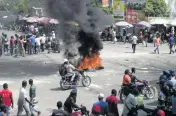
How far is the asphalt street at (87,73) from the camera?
15.6 meters

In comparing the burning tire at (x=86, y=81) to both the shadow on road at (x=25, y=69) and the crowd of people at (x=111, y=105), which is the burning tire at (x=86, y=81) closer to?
the shadow on road at (x=25, y=69)

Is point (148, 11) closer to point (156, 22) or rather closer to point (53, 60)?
point (156, 22)

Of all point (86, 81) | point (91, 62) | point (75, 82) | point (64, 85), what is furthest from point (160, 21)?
point (64, 85)

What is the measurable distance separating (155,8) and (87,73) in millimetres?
22744

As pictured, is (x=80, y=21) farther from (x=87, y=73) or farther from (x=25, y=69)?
(x=25, y=69)

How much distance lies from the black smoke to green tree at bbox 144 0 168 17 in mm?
18846

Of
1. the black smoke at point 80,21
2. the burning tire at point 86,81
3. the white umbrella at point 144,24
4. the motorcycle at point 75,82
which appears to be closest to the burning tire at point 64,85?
the motorcycle at point 75,82

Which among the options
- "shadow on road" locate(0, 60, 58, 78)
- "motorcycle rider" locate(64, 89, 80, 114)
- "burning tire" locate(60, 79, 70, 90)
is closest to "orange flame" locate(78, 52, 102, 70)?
"shadow on road" locate(0, 60, 58, 78)

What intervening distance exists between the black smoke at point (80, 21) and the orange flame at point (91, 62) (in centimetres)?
40

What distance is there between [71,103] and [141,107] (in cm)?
200

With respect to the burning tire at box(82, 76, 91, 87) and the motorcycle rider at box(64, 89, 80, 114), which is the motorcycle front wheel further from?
the motorcycle rider at box(64, 89, 80, 114)

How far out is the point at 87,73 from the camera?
68.2 ft

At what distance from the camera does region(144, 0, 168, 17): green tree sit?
40681mm

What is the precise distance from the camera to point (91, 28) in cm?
2170
